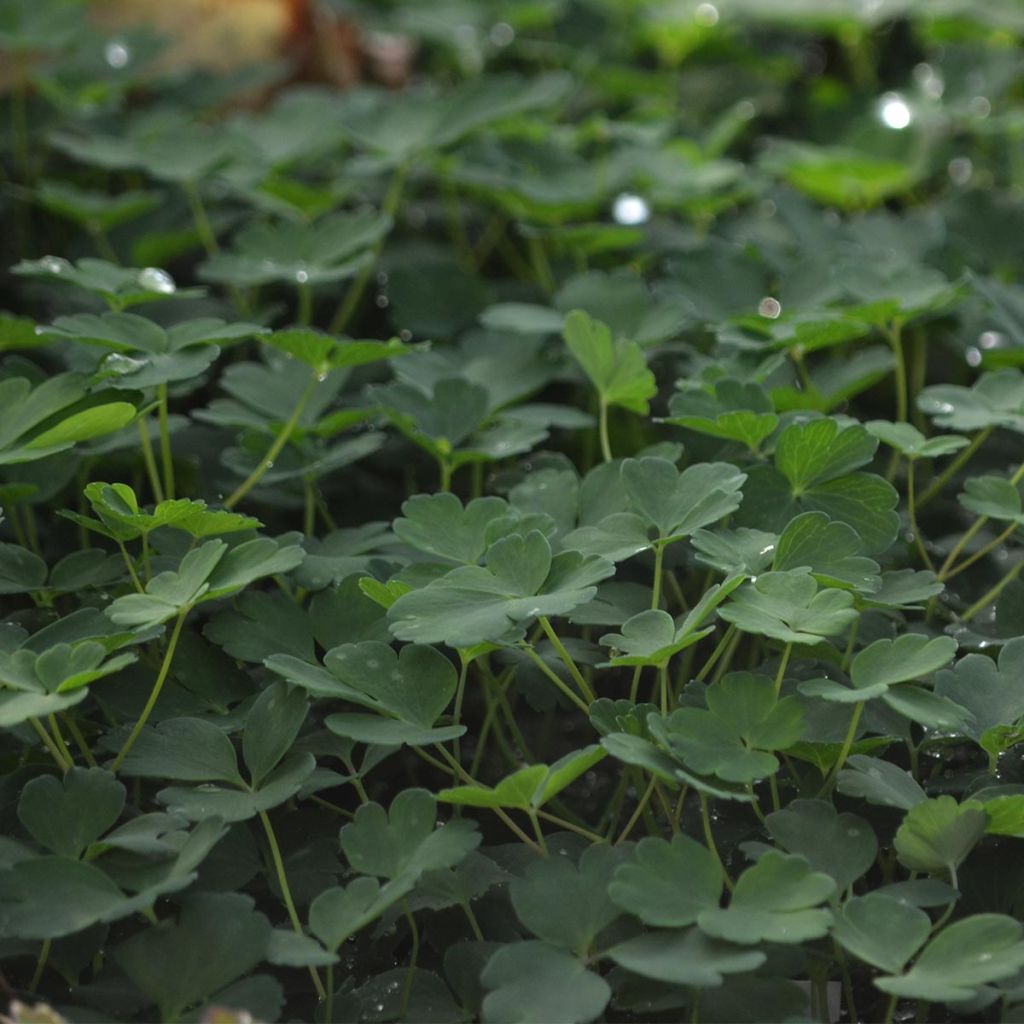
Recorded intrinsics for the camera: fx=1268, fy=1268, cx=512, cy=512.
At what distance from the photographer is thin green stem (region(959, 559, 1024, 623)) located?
0.99m

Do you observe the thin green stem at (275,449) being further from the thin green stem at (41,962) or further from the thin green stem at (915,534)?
the thin green stem at (915,534)

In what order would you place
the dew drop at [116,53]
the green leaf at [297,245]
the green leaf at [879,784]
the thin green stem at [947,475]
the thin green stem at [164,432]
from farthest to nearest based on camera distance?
the dew drop at [116,53]
the green leaf at [297,245]
the thin green stem at [947,475]
the thin green stem at [164,432]
the green leaf at [879,784]

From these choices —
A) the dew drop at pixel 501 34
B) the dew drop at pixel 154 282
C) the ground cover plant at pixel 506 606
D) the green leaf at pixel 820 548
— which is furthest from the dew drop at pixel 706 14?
the green leaf at pixel 820 548

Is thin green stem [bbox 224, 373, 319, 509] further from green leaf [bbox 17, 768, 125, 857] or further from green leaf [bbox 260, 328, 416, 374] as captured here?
green leaf [bbox 17, 768, 125, 857]

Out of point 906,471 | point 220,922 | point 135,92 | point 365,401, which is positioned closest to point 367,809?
point 220,922

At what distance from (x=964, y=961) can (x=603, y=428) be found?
1.72 ft

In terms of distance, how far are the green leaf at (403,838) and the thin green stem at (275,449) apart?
1.20ft

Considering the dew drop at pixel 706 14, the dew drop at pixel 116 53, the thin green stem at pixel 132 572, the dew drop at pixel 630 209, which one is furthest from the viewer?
the dew drop at pixel 706 14

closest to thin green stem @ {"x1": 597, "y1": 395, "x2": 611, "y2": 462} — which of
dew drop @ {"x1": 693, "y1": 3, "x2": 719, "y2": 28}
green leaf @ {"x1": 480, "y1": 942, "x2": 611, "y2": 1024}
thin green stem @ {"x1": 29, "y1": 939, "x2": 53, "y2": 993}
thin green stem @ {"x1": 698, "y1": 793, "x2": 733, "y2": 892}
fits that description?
thin green stem @ {"x1": 698, "y1": 793, "x2": 733, "y2": 892}

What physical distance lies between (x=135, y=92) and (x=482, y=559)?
1277 millimetres

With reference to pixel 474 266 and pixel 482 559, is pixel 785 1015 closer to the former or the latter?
pixel 482 559

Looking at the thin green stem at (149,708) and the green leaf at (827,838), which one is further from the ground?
the thin green stem at (149,708)

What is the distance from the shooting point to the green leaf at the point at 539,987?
70 centimetres

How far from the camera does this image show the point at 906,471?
1194mm
